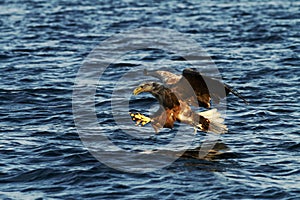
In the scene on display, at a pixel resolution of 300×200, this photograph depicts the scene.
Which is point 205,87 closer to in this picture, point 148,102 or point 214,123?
point 214,123

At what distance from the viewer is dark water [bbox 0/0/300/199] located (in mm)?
10773

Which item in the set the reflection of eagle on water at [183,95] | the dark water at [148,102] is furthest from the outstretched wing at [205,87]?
the dark water at [148,102]

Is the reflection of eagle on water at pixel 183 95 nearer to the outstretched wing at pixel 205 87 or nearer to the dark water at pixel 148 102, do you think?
the outstretched wing at pixel 205 87

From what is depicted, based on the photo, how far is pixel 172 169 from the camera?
38.1ft

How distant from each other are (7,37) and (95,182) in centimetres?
1484

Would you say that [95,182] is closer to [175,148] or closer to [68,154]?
[68,154]

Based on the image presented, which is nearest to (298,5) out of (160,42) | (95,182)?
(160,42)

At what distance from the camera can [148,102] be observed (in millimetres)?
16375

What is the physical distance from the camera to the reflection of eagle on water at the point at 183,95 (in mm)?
11633

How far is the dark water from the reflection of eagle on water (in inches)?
28.9

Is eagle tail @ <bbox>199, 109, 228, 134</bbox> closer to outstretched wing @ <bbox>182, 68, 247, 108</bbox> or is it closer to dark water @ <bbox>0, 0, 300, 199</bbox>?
outstretched wing @ <bbox>182, 68, 247, 108</bbox>

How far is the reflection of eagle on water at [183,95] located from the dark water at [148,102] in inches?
28.9

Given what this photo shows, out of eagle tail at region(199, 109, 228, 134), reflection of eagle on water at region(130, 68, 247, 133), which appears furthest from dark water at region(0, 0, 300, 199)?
reflection of eagle on water at region(130, 68, 247, 133)

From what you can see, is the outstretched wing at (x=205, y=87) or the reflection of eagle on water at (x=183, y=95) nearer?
the outstretched wing at (x=205, y=87)
